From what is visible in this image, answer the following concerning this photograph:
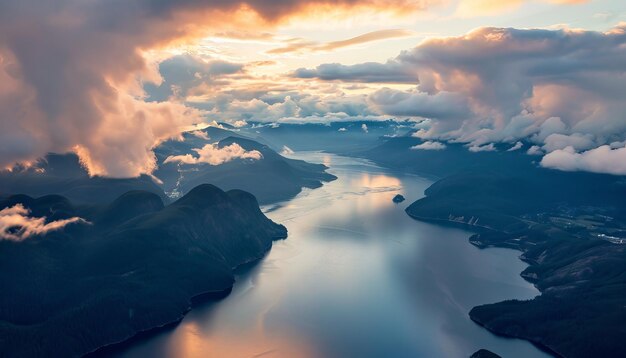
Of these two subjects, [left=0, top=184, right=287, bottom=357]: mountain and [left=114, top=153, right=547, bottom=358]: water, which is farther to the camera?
[left=0, top=184, right=287, bottom=357]: mountain

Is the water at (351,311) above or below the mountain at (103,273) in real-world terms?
below

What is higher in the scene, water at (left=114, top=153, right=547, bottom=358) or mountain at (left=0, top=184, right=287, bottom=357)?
mountain at (left=0, top=184, right=287, bottom=357)

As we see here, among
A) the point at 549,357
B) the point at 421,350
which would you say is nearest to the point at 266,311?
the point at 421,350

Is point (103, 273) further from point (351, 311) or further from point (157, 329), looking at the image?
point (351, 311)

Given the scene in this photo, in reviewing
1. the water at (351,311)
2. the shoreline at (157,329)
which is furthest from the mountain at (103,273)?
the water at (351,311)

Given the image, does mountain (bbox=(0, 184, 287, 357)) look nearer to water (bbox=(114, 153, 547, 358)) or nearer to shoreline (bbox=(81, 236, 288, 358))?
shoreline (bbox=(81, 236, 288, 358))

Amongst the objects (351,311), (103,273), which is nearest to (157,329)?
(103,273)

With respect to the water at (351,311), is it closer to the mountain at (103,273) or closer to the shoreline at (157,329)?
the shoreline at (157,329)

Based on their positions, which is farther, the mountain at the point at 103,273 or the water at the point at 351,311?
the mountain at the point at 103,273

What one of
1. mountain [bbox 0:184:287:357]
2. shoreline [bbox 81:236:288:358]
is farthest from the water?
mountain [bbox 0:184:287:357]
